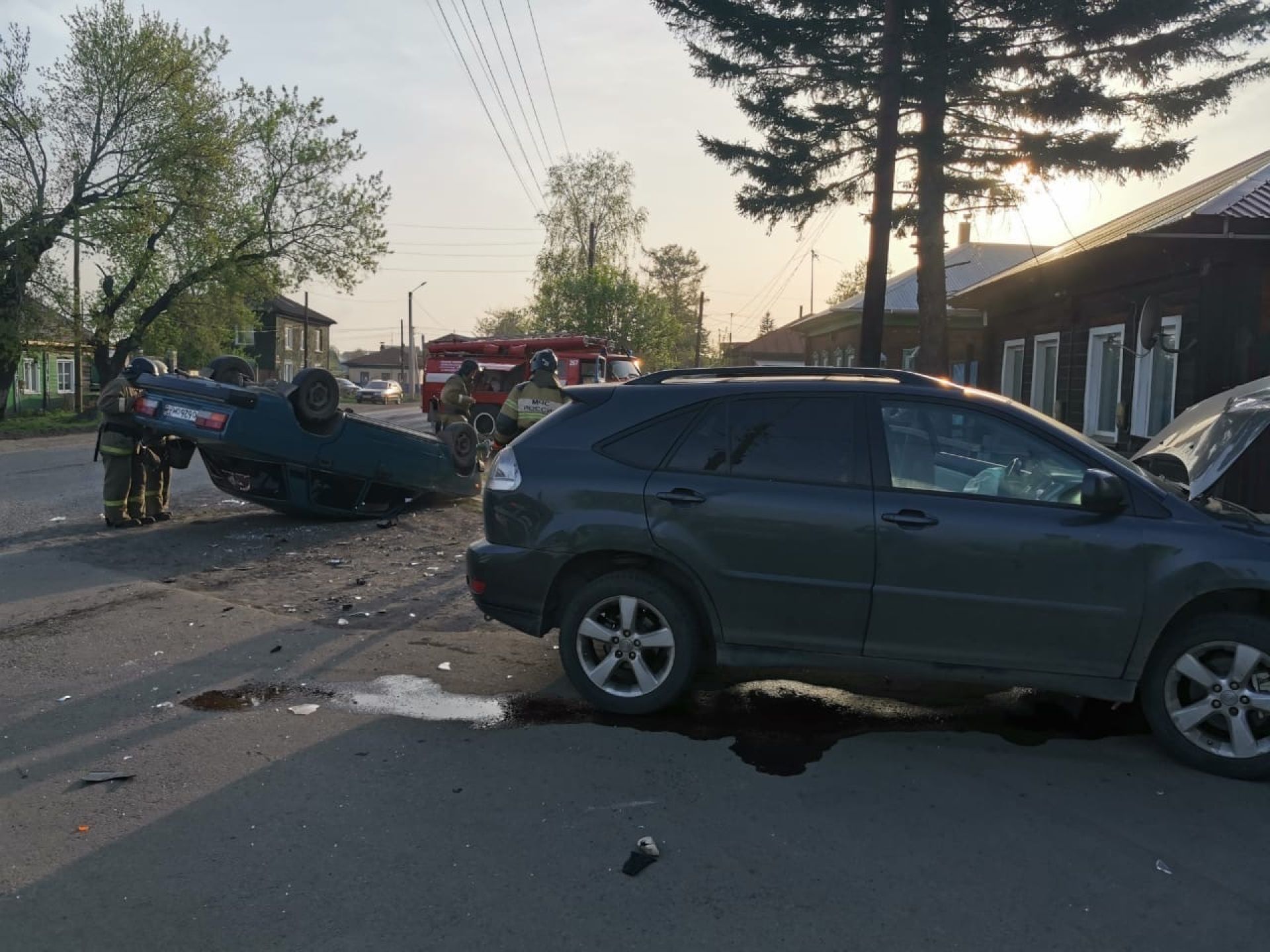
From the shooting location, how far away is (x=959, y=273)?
1355 inches

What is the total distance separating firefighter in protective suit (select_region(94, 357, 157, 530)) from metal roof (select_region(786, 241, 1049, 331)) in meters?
24.4

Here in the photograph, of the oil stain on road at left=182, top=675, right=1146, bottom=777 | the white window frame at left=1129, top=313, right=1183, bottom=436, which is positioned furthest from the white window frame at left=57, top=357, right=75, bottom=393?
the oil stain on road at left=182, top=675, right=1146, bottom=777

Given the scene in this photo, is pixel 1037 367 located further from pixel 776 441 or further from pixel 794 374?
pixel 776 441

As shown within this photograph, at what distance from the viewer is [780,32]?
13898 mm

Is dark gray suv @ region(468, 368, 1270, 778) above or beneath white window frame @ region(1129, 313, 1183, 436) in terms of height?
beneath

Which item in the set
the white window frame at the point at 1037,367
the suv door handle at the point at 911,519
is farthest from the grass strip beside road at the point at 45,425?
the suv door handle at the point at 911,519

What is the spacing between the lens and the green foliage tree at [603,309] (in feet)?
161

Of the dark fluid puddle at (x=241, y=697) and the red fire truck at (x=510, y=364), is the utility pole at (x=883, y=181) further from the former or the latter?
the dark fluid puddle at (x=241, y=697)

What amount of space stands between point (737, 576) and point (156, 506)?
7.55 m

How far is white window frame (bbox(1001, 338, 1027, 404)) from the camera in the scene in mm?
18781

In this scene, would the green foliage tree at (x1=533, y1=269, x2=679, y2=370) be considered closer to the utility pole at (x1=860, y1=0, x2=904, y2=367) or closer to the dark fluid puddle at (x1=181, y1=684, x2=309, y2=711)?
the utility pole at (x1=860, y1=0, x2=904, y2=367)

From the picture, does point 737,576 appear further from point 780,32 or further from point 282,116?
point 282,116

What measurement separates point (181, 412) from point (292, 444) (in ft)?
3.24

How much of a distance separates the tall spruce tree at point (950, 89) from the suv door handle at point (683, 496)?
10.5m
